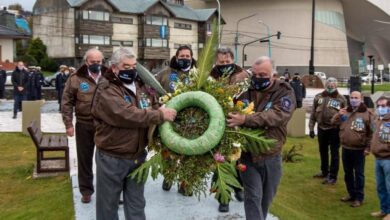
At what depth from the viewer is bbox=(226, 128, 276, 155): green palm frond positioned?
4.29 m

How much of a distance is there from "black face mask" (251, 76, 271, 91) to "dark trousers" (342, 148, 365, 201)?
3.47m

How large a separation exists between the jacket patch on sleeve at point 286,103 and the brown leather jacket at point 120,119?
Answer: 1199 mm

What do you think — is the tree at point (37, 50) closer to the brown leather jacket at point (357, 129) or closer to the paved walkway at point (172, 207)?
the paved walkway at point (172, 207)

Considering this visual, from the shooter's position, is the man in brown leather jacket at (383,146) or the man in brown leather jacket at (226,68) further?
the man in brown leather jacket at (383,146)

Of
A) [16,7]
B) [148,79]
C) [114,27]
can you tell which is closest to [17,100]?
[148,79]

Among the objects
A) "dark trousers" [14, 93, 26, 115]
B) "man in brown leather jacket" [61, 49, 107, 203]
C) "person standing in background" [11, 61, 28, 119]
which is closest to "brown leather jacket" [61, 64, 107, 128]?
"man in brown leather jacket" [61, 49, 107, 203]

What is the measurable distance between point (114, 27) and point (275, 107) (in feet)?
161

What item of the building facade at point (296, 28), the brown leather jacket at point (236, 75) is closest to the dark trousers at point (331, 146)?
the brown leather jacket at point (236, 75)

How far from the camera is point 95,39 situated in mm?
49844

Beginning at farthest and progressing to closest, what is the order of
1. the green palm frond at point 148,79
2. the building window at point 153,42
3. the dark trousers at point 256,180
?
1. the building window at point 153,42
2. the dark trousers at point 256,180
3. the green palm frond at point 148,79

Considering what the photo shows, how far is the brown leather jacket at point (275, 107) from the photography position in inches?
175

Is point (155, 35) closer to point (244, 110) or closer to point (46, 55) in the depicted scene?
point (46, 55)

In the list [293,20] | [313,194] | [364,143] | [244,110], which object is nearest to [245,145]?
[244,110]

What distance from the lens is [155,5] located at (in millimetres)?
54844
